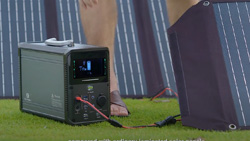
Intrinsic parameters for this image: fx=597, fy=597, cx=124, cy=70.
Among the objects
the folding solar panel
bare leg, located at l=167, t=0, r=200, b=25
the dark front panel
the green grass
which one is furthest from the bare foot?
the dark front panel

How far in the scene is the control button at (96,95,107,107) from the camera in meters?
3.00

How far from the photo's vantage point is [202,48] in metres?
2.76

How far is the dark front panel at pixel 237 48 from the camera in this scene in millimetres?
2723

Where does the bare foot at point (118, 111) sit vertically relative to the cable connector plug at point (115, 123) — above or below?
above

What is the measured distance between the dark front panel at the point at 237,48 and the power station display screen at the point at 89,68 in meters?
0.61

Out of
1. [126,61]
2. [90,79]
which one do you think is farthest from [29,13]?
[90,79]

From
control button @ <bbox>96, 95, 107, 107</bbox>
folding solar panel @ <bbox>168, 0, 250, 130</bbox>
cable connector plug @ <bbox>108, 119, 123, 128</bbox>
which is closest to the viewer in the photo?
folding solar panel @ <bbox>168, 0, 250, 130</bbox>

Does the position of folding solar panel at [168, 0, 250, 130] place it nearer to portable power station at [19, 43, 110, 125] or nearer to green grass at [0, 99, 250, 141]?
green grass at [0, 99, 250, 141]

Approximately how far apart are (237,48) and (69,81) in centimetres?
81

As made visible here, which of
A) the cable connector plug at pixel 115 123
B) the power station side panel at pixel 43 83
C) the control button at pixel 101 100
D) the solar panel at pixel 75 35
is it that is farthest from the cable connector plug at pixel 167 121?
the solar panel at pixel 75 35

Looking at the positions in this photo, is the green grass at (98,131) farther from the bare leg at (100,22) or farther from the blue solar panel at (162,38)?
the blue solar panel at (162,38)

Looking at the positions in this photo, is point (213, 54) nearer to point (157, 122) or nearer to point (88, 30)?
point (157, 122)

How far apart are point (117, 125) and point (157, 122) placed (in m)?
0.20

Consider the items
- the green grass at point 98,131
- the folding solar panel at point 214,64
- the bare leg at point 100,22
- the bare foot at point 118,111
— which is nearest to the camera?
the green grass at point 98,131
